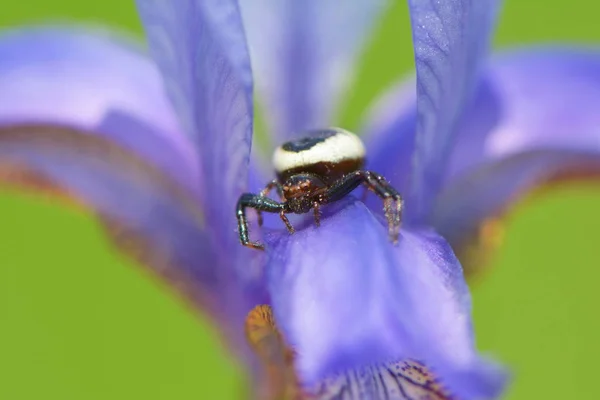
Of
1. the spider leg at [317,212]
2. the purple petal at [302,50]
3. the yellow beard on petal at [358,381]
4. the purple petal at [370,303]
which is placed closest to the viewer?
the purple petal at [370,303]

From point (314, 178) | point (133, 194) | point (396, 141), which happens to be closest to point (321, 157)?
point (314, 178)

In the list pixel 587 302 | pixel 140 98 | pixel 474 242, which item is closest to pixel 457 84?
pixel 474 242

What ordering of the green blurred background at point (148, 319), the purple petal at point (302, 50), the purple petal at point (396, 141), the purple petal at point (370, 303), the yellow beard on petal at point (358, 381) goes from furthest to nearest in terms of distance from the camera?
the green blurred background at point (148, 319) → the purple petal at point (302, 50) → the purple petal at point (396, 141) → the yellow beard on petal at point (358, 381) → the purple petal at point (370, 303)

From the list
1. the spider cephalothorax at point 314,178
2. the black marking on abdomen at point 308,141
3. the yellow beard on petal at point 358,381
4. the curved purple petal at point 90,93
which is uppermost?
the curved purple petal at point 90,93

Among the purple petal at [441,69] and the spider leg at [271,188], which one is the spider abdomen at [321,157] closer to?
the spider leg at [271,188]

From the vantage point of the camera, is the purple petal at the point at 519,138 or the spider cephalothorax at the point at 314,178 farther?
the purple petal at the point at 519,138

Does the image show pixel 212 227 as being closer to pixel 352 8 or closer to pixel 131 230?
pixel 131 230

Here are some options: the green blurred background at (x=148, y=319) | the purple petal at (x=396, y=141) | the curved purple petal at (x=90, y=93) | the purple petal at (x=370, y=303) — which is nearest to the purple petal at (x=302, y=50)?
the purple petal at (x=396, y=141)

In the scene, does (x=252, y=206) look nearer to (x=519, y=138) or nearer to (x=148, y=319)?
(x=519, y=138)
